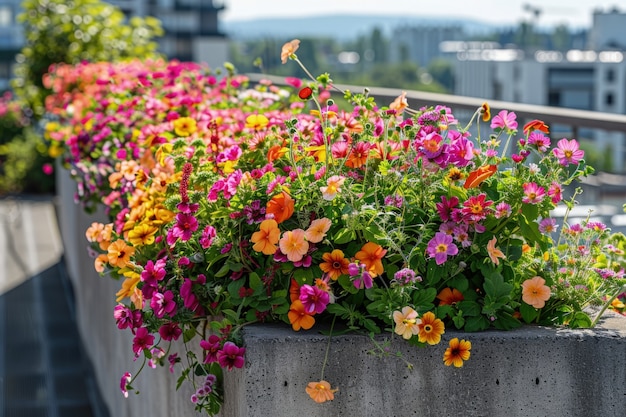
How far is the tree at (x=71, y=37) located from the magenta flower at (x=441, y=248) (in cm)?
590

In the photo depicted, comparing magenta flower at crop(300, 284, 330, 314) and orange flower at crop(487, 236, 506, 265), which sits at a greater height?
orange flower at crop(487, 236, 506, 265)

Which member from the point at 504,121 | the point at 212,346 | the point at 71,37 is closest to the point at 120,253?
the point at 212,346

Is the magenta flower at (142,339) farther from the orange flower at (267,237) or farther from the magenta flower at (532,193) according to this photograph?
the magenta flower at (532,193)

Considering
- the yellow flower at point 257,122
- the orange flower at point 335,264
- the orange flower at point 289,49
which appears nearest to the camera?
the orange flower at point 335,264

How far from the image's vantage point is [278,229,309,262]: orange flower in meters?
1.97

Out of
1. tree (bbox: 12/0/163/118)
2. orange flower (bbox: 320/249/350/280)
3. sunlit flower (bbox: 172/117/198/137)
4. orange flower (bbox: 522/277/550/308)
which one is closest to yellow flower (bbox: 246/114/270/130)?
sunlit flower (bbox: 172/117/198/137)

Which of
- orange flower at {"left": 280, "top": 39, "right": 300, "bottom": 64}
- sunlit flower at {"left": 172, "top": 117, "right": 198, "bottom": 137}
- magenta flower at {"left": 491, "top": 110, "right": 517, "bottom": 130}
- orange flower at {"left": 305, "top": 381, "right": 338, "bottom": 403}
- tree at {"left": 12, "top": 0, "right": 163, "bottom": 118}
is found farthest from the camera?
tree at {"left": 12, "top": 0, "right": 163, "bottom": 118}

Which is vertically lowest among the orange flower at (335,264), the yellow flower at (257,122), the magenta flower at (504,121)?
the orange flower at (335,264)

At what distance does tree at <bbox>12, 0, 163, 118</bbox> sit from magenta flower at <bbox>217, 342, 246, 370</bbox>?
19.5 feet

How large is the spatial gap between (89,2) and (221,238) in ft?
22.6

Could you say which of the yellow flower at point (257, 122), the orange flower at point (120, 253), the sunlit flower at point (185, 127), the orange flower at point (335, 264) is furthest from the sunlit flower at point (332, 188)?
the sunlit flower at point (185, 127)

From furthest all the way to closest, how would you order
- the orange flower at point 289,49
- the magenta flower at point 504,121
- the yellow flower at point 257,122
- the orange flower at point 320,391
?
1. the yellow flower at point 257,122
2. the orange flower at point 289,49
3. the magenta flower at point 504,121
4. the orange flower at point 320,391

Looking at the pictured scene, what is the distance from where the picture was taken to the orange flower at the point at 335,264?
77.2 inches

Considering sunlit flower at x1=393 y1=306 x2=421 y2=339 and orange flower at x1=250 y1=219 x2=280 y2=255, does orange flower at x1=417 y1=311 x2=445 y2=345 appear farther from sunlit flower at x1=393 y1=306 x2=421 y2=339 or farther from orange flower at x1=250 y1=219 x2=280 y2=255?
orange flower at x1=250 y1=219 x2=280 y2=255
